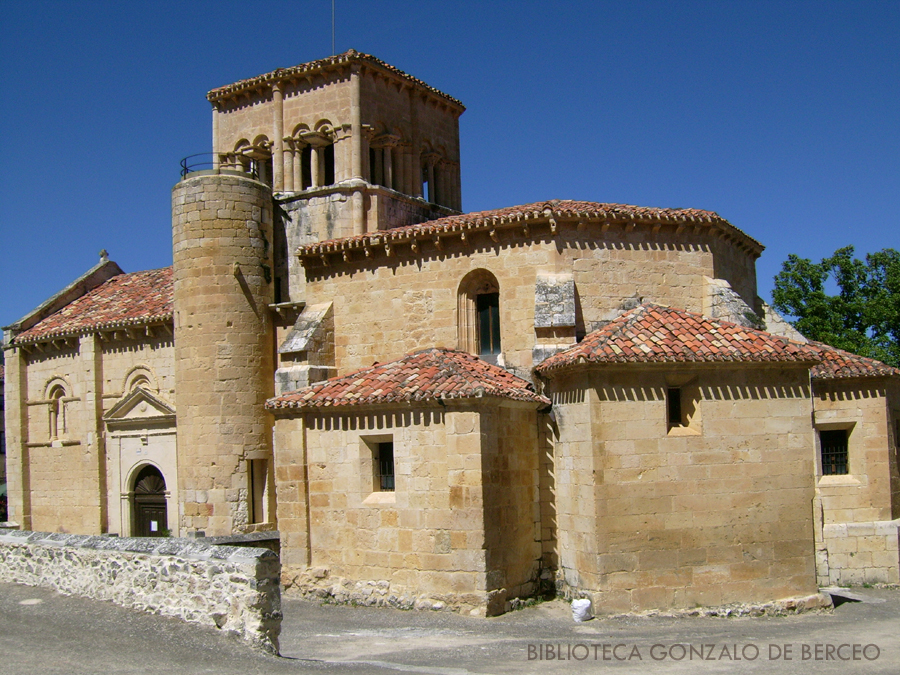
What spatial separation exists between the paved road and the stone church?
69cm

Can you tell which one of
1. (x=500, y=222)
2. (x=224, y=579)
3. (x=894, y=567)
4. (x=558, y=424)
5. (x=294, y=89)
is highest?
(x=294, y=89)

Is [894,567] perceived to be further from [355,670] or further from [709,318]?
[355,670]

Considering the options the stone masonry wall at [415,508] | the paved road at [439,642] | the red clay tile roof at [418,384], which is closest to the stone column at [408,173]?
the red clay tile roof at [418,384]

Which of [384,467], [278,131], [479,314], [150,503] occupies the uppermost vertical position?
[278,131]

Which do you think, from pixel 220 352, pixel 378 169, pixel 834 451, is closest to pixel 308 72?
pixel 378 169

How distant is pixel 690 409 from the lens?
1529cm

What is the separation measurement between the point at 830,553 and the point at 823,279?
2009 cm

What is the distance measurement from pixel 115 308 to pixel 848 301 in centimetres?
2701

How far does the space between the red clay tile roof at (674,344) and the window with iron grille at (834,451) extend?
12.2 ft

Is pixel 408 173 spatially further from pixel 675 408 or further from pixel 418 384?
pixel 675 408

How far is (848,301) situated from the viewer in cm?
3497

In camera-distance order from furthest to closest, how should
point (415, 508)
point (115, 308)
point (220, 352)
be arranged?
1. point (115, 308)
2. point (220, 352)
3. point (415, 508)

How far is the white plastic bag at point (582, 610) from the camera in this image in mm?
14250

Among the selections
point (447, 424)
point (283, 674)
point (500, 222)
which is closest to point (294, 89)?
point (500, 222)
